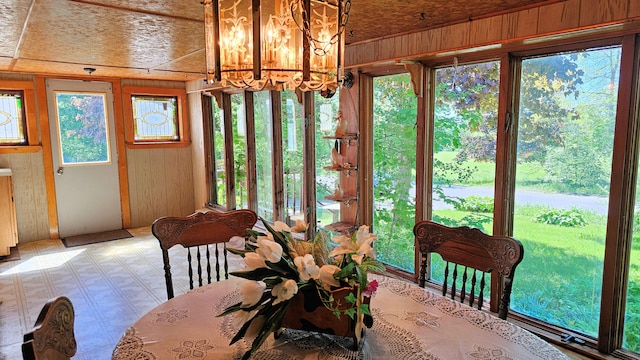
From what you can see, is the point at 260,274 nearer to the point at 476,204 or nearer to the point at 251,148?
the point at 476,204

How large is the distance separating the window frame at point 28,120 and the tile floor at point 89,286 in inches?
46.4

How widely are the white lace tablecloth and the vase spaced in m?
0.06

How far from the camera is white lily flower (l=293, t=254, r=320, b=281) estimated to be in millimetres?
1164

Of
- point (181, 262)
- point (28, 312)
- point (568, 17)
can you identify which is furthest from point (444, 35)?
point (28, 312)

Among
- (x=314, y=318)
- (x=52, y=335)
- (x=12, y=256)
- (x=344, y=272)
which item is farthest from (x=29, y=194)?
(x=344, y=272)

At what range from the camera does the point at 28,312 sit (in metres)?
3.08

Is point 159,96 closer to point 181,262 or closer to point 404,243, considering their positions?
point 181,262

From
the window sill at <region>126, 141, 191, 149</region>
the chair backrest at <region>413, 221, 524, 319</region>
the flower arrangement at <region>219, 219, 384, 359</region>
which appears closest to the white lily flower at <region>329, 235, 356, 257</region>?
the flower arrangement at <region>219, 219, 384, 359</region>

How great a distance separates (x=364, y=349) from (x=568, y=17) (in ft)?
6.37

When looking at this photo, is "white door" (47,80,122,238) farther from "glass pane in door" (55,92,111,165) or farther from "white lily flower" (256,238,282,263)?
"white lily flower" (256,238,282,263)

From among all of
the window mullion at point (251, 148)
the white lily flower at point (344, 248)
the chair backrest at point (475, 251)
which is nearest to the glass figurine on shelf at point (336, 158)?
the chair backrest at point (475, 251)

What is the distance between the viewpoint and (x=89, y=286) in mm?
3590

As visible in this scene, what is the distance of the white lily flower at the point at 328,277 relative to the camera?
117 cm

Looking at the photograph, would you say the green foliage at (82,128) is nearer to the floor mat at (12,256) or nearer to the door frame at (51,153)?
the door frame at (51,153)
